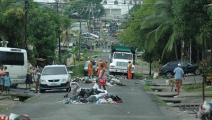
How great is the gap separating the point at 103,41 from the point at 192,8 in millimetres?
107978

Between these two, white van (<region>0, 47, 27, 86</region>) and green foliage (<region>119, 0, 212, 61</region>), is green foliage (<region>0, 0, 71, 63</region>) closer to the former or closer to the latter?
green foliage (<region>119, 0, 212, 61</region>)

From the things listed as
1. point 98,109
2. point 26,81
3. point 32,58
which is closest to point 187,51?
point 32,58

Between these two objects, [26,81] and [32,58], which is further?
[32,58]

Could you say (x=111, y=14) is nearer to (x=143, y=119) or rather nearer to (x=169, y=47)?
(x=169, y=47)

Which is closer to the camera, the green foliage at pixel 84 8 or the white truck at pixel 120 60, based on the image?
the white truck at pixel 120 60

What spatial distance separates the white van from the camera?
133 feet

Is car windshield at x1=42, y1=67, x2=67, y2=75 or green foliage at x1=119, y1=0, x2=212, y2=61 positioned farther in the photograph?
car windshield at x1=42, y1=67, x2=67, y2=75

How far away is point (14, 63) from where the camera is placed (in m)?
41.3

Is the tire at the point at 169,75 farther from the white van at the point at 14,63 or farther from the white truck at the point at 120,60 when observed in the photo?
the white van at the point at 14,63

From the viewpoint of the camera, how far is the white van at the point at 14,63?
133 ft

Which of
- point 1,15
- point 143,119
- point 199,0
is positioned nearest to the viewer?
point 143,119

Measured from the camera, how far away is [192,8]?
39312 mm

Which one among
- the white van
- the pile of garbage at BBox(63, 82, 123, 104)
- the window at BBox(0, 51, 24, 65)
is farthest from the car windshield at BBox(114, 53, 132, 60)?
the pile of garbage at BBox(63, 82, 123, 104)

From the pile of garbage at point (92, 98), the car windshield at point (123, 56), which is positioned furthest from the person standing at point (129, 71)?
the pile of garbage at point (92, 98)
